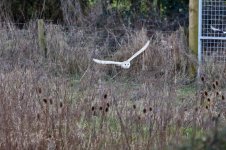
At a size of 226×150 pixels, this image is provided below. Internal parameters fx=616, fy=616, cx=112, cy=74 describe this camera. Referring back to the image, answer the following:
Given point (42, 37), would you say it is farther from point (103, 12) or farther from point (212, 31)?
point (212, 31)

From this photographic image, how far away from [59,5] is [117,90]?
33.3 ft

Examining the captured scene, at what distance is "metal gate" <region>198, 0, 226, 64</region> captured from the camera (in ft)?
34.4

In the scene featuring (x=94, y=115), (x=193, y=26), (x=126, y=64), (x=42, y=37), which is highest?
(x=193, y=26)

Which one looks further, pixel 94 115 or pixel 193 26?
pixel 193 26

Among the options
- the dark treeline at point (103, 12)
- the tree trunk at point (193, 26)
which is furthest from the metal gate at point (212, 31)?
the dark treeline at point (103, 12)

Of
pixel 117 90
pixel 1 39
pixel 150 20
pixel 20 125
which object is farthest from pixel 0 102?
pixel 150 20

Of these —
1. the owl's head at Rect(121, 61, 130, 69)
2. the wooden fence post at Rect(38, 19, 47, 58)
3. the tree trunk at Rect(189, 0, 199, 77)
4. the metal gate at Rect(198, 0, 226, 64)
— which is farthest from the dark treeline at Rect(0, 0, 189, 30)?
the owl's head at Rect(121, 61, 130, 69)

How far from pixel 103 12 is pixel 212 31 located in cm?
Result: 411

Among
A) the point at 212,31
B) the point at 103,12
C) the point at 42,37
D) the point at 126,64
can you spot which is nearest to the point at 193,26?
the point at 212,31

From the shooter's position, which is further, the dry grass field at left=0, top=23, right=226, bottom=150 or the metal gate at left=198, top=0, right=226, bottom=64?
the metal gate at left=198, top=0, right=226, bottom=64

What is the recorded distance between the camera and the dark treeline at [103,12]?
13.9m

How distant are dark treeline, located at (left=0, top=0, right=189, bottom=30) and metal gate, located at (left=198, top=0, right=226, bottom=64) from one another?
8.41 ft

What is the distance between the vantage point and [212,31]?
11.0m

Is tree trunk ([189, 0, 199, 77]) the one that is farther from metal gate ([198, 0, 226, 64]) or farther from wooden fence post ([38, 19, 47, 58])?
wooden fence post ([38, 19, 47, 58])
